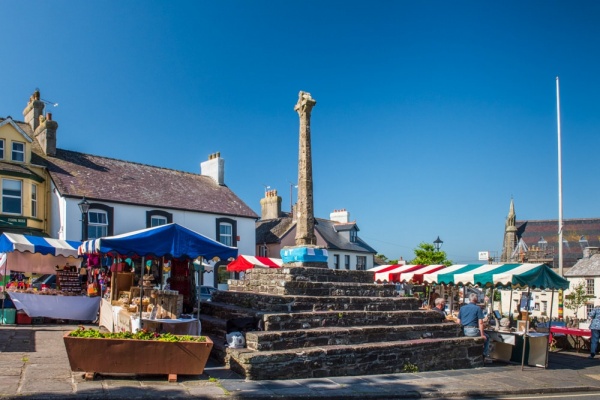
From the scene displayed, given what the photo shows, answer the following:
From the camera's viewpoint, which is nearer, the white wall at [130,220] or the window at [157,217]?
the white wall at [130,220]

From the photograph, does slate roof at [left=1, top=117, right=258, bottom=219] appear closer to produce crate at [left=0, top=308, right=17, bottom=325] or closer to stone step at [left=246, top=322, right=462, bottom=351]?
produce crate at [left=0, top=308, right=17, bottom=325]

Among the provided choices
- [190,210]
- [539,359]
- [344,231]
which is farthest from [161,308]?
[344,231]

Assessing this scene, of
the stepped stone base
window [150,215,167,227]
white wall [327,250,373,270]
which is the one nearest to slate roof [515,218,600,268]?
white wall [327,250,373,270]

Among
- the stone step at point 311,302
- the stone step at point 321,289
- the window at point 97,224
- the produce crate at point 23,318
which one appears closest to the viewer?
the stone step at point 311,302

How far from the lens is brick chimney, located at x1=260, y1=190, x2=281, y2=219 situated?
41.2 m

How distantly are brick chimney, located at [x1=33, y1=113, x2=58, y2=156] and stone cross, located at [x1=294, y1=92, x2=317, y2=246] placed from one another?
1798 cm

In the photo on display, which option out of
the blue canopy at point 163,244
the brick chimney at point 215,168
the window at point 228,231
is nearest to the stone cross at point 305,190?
the blue canopy at point 163,244

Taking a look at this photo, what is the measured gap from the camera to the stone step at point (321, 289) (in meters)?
12.3

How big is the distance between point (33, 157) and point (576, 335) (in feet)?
83.0

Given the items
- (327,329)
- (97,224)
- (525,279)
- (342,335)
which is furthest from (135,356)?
(97,224)

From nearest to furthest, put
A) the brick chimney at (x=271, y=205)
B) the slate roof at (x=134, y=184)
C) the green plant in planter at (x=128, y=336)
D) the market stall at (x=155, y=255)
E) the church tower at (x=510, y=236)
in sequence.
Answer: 1. the green plant in planter at (x=128, y=336)
2. the market stall at (x=155, y=255)
3. the slate roof at (x=134, y=184)
4. the brick chimney at (x=271, y=205)
5. the church tower at (x=510, y=236)

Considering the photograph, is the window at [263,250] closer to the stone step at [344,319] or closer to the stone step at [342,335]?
the stone step at [344,319]

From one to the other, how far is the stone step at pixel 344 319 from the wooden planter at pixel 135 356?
2093 mm

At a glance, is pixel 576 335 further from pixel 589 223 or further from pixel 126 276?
pixel 589 223
